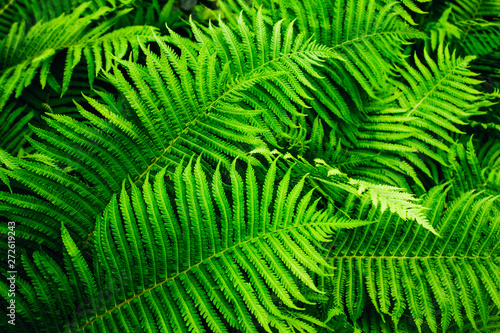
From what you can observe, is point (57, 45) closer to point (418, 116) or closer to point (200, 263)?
point (200, 263)

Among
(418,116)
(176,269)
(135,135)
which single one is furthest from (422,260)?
(135,135)

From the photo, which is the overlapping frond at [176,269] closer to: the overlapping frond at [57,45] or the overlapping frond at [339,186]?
the overlapping frond at [339,186]

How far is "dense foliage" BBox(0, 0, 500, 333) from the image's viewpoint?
3.99 ft

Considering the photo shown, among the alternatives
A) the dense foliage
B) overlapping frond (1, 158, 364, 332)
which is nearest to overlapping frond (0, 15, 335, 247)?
the dense foliage

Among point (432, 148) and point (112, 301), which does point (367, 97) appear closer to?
point (432, 148)

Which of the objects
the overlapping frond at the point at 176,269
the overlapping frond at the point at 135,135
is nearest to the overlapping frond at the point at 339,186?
the overlapping frond at the point at 176,269

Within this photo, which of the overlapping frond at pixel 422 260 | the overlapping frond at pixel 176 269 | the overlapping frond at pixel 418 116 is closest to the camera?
the overlapping frond at pixel 176 269

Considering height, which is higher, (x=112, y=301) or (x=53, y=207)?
(x=53, y=207)

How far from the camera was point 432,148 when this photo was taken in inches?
80.2

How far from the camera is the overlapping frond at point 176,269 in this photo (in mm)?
1171

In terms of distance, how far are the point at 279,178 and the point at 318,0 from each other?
0.97m

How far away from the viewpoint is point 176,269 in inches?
49.5

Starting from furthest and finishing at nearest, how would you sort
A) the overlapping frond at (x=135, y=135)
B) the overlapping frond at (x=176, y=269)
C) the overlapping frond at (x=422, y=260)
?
the overlapping frond at (x=422, y=260)
the overlapping frond at (x=135, y=135)
the overlapping frond at (x=176, y=269)

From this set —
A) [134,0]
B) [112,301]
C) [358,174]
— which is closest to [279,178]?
[358,174]
